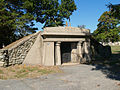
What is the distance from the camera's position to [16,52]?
7.74m

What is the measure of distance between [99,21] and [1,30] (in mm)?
13542

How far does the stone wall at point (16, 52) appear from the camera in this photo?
707 cm

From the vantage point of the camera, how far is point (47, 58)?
796 centimetres

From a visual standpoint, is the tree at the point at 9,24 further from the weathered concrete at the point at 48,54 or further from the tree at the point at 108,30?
the tree at the point at 108,30

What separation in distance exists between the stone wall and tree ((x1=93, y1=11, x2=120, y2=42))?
30.2ft

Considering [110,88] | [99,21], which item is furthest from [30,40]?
[99,21]

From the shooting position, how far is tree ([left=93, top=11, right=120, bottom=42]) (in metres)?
13.1

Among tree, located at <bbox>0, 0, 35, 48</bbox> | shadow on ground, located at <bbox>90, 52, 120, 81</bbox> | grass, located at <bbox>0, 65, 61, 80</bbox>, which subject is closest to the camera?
shadow on ground, located at <bbox>90, 52, 120, 81</bbox>

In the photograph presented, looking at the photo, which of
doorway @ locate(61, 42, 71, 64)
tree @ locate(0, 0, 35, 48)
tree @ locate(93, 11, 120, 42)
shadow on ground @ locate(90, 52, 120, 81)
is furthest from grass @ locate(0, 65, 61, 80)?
tree @ locate(93, 11, 120, 42)

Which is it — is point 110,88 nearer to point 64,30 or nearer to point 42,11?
point 64,30

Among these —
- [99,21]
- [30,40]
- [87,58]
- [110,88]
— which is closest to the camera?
[110,88]

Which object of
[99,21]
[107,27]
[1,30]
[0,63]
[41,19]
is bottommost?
[0,63]

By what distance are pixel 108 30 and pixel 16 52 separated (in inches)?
468

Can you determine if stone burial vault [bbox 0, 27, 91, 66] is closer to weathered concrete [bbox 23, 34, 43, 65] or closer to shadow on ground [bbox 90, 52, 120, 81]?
weathered concrete [bbox 23, 34, 43, 65]
